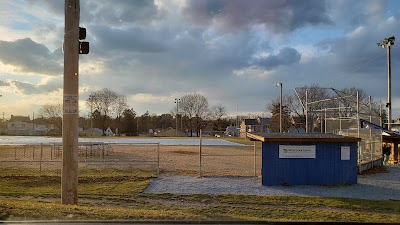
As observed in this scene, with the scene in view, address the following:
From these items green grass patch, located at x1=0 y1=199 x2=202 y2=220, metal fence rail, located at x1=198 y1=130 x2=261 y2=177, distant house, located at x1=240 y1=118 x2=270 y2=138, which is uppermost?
distant house, located at x1=240 y1=118 x2=270 y2=138

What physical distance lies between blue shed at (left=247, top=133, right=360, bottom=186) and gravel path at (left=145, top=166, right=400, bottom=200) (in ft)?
1.42

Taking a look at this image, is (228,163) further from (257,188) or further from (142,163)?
(257,188)

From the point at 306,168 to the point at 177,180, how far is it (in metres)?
5.19

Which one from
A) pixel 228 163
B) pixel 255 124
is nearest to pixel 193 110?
pixel 255 124

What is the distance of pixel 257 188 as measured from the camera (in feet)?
45.3

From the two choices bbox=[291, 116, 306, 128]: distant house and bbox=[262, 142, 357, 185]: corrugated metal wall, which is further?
bbox=[291, 116, 306, 128]: distant house

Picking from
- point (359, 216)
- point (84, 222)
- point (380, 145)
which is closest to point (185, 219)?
point (84, 222)

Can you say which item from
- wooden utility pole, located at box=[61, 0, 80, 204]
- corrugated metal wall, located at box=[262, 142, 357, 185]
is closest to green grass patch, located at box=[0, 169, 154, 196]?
wooden utility pole, located at box=[61, 0, 80, 204]

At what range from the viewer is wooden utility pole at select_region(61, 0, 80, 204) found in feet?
31.9

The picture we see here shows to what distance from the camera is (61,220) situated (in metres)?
7.01

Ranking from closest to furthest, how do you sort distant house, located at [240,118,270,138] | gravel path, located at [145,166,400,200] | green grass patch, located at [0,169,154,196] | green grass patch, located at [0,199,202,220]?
green grass patch, located at [0,199,202,220] → green grass patch, located at [0,169,154,196] → gravel path, located at [145,166,400,200] → distant house, located at [240,118,270,138]

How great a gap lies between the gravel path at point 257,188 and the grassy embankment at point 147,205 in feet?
2.57

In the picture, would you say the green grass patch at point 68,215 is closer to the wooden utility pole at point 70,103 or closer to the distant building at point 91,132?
the wooden utility pole at point 70,103

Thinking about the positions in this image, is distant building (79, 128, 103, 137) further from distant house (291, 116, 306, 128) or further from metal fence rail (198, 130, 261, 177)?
metal fence rail (198, 130, 261, 177)
